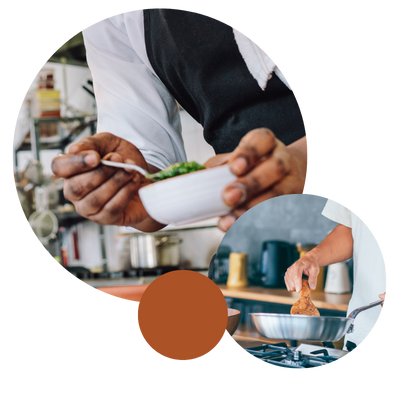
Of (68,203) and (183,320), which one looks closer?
(183,320)

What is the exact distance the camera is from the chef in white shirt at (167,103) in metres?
0.92

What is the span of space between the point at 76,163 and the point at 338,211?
507 millimetres

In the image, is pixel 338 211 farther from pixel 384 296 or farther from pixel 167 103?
pixel 167 103

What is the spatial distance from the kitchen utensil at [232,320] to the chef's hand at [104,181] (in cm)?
23

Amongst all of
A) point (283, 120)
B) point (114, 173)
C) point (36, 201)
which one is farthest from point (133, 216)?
point (283, 120)

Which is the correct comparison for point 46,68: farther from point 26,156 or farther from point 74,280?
point 74,280

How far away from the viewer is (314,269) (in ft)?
2.99

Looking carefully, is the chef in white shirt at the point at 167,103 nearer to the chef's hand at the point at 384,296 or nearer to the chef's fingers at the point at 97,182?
the chef's fingers at the point at 97,182

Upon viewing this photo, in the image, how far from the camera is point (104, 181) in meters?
0.90

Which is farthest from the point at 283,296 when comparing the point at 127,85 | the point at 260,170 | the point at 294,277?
the point at 127,85

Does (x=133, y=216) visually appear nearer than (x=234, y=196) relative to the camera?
No

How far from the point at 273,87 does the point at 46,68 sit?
48 centimetres

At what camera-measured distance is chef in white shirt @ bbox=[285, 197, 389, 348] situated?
2.89 ft

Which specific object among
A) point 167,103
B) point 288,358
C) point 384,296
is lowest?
point 288,358
